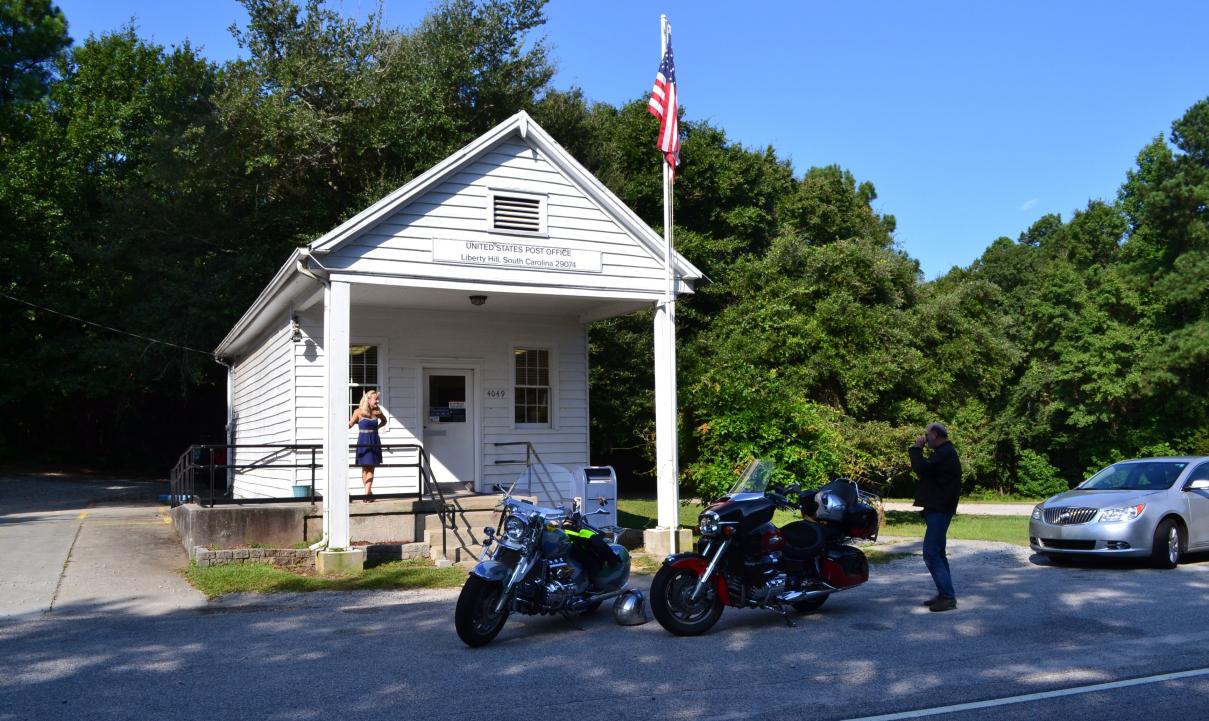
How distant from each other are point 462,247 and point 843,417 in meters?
11.3

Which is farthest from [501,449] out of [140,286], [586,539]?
[140,286]

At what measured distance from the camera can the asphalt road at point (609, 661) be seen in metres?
5.91

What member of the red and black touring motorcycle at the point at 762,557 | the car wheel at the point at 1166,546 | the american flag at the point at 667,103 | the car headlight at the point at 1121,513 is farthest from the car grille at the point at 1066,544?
the american flag at the point at 667,103

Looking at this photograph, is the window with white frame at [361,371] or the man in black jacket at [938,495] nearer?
the man in black jacket at [938,495]

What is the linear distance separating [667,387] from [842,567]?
19.5ft

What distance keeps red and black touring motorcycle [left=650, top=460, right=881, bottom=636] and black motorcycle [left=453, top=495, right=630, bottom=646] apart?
Result: 72cm

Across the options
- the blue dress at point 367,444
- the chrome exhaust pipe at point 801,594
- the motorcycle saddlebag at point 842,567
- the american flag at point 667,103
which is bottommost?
the chrome exhaust pipe at point 801,594

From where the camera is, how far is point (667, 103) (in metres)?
14.3

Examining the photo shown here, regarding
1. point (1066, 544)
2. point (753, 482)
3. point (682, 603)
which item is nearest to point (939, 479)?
point (753, 482)

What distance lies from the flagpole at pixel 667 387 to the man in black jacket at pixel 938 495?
17.4 ft

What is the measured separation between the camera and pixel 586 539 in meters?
8.60

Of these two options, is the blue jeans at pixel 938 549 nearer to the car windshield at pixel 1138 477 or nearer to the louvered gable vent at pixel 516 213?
the car windshield at pixel 1138 477

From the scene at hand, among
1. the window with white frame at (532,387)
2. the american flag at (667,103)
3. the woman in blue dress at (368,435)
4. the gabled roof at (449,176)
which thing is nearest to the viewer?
the gabled roof at (449,176)

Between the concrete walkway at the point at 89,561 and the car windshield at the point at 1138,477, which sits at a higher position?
the car windshield at the point at 1138,477
